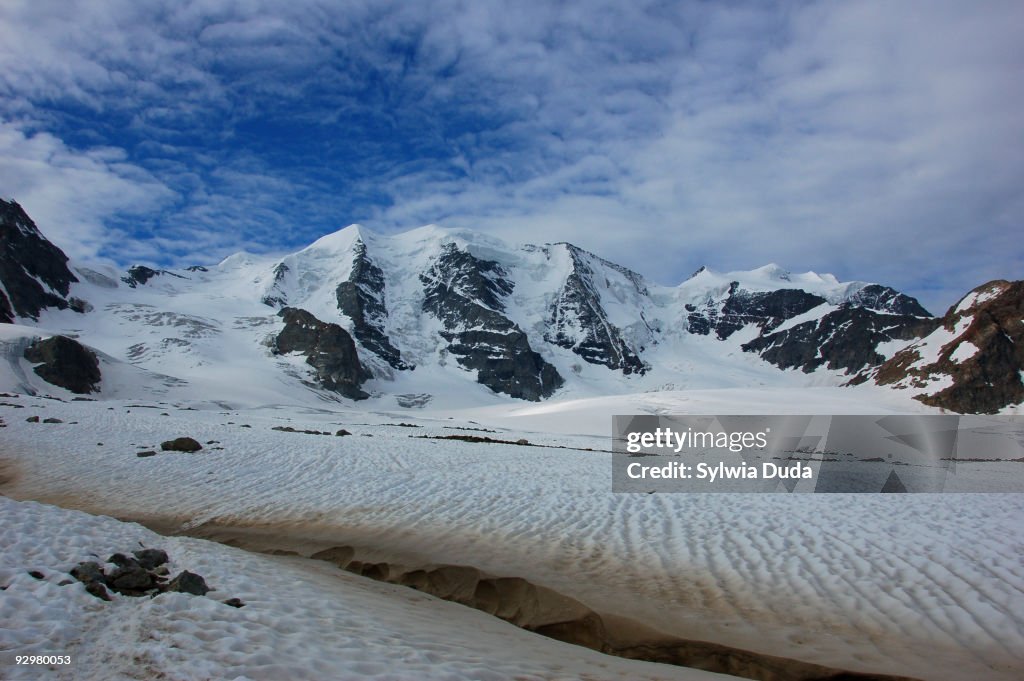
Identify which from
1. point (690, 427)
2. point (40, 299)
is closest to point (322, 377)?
point (40, 299)

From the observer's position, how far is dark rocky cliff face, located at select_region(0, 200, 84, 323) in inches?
5807

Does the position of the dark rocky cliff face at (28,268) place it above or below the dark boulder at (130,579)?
above

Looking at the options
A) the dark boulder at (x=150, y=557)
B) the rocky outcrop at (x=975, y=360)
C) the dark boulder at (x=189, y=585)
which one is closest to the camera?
the dark boulder at (x=189, y=585)

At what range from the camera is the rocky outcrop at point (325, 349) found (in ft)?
509

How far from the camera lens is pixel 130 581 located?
25.3ft

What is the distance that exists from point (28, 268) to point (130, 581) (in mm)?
197607

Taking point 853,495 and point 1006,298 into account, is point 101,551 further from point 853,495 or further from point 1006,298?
point 1006,298

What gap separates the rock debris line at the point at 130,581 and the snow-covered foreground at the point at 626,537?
0.61 metres

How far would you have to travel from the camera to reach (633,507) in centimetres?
1620
